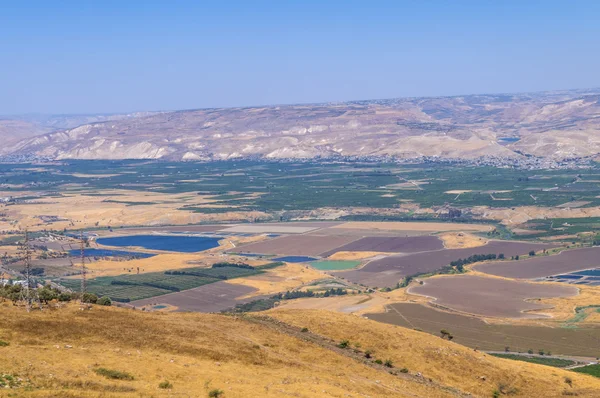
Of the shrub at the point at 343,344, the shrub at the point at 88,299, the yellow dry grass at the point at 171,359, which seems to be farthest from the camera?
the shrub at the point at 88,299

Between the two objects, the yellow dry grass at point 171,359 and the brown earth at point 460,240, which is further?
the brown earth at point 460,240

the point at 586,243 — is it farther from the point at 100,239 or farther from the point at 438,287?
the point at 100,239

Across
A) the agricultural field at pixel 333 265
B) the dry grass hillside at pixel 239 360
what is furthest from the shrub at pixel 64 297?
the agricultural field at pixel 333 265

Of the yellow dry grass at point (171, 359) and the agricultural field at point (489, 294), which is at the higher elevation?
the yellow dry grass at point (171, 359)

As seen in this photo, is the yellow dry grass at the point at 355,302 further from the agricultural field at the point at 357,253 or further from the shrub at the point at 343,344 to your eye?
the shrub at the point at 343,344

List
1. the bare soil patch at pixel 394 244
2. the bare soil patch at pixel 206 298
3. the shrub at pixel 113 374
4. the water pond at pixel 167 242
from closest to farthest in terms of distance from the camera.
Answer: the shrub at pixel 113 374
the bare soil patch at pixel 206 298
the bare soil patch at pixel 394 244
the water pond at pixel 167 242

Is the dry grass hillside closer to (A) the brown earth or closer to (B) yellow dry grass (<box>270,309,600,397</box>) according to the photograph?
(B) yellow dry grass (<box>270,309,600,397</box>)

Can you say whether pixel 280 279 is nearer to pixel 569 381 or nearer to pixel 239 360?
pixel 569 381

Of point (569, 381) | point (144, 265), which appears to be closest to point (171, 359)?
point (569, 381)
